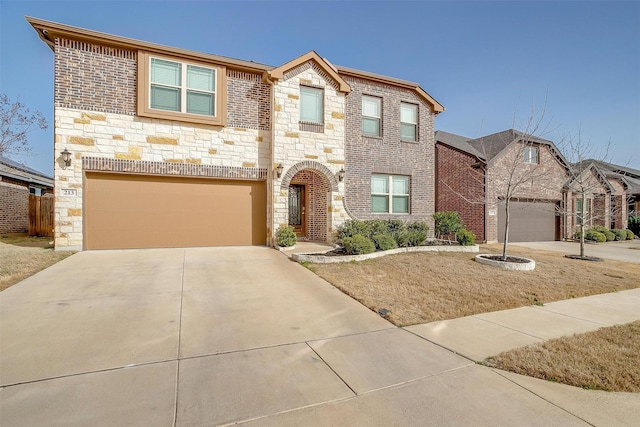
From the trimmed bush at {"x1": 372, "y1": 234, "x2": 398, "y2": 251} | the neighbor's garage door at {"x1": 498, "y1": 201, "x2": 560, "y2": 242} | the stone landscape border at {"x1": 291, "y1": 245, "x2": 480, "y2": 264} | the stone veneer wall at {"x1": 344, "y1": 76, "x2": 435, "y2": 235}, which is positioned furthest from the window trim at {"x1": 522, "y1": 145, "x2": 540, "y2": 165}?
the trimmed bush at {"x1": 372, "y1": 234, "x2": 398, "y2": 251}

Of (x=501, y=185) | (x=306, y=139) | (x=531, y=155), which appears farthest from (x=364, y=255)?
(x=531, y=155)

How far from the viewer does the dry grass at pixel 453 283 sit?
197 inches

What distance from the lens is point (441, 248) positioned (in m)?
10.3

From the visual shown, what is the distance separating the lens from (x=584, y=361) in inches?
127

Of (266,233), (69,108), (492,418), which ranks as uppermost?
(69,108)

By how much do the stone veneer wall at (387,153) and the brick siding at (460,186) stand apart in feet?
8.44

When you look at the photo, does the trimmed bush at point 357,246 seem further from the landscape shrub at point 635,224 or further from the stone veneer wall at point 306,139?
the landscape shrub at point 635,224

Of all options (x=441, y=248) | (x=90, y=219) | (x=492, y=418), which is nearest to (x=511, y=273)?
(x=441, y=248)

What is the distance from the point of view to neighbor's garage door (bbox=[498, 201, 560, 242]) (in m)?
15.7

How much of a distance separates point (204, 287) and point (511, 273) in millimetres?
7153

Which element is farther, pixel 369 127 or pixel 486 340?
pixel 369 127

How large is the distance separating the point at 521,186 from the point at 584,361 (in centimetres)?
1514

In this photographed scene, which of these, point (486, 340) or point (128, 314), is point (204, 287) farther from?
point (486, 340)

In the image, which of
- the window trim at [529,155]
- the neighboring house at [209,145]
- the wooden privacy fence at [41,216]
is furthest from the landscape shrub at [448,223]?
the wooden privacy fence at [41,216]
